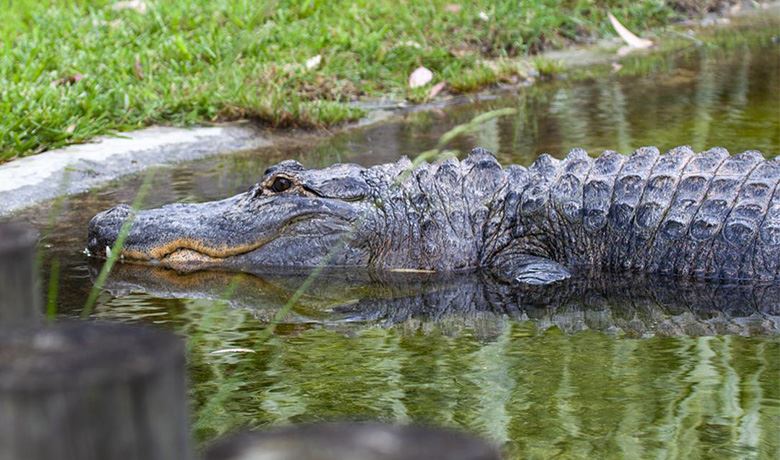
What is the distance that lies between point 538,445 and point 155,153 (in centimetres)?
438

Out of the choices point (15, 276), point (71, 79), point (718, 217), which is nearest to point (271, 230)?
point (718, 217)

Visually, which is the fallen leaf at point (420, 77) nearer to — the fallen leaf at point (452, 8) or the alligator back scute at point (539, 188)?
the fallen leaf at point (452, 8)

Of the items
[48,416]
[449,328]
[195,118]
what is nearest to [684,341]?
[449,328]

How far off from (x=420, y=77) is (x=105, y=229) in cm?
377

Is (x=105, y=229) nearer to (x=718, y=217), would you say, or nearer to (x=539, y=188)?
(x=539, y=188)

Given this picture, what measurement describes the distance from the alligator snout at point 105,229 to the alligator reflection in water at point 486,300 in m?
Result: 0.15

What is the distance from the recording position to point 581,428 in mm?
3395

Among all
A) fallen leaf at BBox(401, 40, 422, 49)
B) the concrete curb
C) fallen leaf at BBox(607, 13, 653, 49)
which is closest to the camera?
the concrete curb

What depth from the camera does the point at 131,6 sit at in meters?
9.64

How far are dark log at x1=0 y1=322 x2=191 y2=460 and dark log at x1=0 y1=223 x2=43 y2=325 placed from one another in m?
0.24

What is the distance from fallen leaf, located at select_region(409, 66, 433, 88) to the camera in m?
8.80

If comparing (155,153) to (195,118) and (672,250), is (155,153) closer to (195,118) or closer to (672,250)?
(195,118)

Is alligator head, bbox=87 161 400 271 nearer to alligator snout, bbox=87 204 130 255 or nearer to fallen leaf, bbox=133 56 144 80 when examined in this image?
alligator snout, bbox=87 204 130 255

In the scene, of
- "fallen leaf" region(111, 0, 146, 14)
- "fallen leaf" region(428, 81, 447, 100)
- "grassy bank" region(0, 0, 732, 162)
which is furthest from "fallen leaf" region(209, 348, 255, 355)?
"fallen leaf" region(111, 0, 146, 14)
